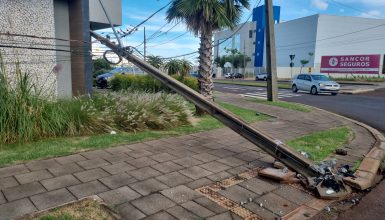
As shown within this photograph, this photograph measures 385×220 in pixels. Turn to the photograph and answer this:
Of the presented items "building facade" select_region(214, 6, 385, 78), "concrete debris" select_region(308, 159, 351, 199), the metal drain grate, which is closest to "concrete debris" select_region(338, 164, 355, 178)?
"concrete debris" select_region(308, 159, 351, 199)

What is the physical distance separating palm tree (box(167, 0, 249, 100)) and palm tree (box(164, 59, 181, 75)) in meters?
3.68

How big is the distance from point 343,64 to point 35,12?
1686 inches

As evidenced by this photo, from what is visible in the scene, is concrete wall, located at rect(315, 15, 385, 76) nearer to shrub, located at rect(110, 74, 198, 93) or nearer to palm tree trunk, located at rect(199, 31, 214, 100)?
shrub, located at rect(110, 74, 198, 93)

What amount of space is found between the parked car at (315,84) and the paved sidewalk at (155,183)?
17966 mm

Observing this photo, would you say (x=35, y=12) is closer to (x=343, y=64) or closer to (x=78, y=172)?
(x=78, y=172)

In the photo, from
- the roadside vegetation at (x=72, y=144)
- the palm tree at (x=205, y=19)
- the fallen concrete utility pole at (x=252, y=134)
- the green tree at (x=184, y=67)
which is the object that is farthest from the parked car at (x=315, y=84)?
the fallen concrete utility pole at (x=252, y=134)

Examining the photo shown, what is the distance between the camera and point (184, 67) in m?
14.4

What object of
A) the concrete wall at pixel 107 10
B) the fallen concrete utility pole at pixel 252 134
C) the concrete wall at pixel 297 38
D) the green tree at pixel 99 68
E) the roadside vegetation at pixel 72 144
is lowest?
the roadside vegetation at pixel 72 144

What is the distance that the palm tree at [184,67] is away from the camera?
1433 cm

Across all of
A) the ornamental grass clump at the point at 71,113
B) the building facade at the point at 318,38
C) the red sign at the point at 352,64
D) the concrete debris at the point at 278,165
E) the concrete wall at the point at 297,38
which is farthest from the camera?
the concrete wall at the point at 297,38

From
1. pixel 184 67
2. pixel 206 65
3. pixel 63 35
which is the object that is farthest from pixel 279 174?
pixel 184 67

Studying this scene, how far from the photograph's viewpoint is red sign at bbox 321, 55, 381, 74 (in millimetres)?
40188

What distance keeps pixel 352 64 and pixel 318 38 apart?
2333 cm

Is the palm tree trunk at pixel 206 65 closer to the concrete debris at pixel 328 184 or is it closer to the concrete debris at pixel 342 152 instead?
the concrete debris at pixel 342 152
